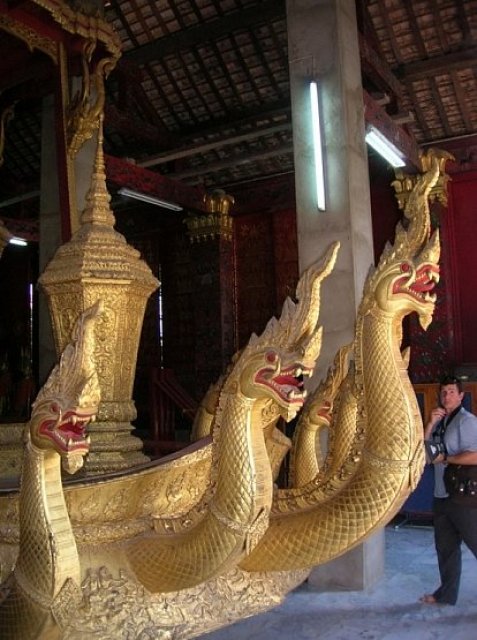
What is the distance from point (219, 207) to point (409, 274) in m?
5.41

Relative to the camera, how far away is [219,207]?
25.3ft

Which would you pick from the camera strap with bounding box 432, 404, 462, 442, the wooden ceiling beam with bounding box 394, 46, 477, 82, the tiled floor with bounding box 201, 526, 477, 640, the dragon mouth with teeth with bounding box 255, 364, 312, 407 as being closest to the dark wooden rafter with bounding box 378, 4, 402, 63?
the wooden ceiling beam with bounding box 394, 46, 477, 82

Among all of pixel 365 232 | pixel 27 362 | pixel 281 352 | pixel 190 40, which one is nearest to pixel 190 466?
pixel 281 352

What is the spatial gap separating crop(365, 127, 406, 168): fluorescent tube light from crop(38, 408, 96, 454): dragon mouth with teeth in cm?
352

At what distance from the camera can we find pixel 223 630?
3.47 meters

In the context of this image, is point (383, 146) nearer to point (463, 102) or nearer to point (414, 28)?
point (414, 28)

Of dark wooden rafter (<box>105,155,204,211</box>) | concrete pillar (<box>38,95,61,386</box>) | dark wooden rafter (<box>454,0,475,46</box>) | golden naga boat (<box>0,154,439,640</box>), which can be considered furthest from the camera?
dark wooden rafter (<box>105,155,204,211</box>)

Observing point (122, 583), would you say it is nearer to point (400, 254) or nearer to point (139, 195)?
point (400, 254)

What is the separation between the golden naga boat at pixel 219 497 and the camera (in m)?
2.14

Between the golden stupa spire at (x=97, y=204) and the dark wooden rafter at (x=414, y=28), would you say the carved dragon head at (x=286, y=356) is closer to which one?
the golden stupa spire at (x=97, y=204)

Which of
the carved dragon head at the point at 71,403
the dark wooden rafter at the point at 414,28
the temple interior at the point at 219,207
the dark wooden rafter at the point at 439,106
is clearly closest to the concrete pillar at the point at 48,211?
the temple interior at the point at 219,207

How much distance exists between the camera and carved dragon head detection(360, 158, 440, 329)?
246 centimetres

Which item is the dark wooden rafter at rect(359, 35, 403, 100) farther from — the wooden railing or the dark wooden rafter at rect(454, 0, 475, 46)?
the wooden railing

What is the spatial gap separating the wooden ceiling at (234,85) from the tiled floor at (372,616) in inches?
127
